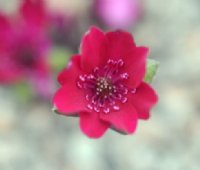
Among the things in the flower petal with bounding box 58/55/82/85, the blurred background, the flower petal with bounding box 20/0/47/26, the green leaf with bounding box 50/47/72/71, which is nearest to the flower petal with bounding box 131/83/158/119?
the flower petal with bounding box 58/55/82/85

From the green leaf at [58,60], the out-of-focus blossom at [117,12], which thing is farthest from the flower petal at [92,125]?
the out-of-focus blossom at [117,12]

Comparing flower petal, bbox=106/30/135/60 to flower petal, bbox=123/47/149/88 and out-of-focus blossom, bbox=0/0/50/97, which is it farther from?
out-of-focus blossom, bbox=0/0/50/97

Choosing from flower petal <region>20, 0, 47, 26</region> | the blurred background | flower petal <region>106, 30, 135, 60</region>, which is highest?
flower petal <region>106, 30, 135, 60</region>

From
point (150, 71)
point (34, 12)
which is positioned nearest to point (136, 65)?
point (150, 71)

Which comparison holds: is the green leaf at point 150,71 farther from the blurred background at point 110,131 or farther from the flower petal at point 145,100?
the blurred background at point 110,131

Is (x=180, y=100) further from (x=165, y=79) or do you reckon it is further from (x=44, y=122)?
(x=44, y=122)

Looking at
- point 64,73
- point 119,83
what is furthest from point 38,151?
point 64,73
